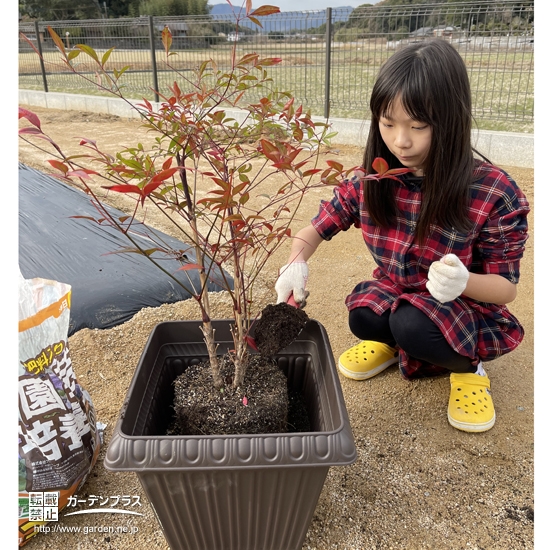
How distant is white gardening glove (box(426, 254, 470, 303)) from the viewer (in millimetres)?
1150

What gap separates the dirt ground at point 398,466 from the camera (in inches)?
43.3

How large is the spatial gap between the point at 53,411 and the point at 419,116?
108cm

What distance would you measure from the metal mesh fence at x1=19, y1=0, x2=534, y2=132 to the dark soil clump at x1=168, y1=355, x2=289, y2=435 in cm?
235

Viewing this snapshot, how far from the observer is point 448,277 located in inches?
45.9

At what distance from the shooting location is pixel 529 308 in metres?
2.04

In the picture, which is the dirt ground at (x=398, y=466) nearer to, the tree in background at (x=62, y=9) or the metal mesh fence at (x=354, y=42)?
the metal mesh fence at (x=354, y=42)

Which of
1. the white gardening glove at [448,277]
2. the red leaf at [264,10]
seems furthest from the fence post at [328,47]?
the red leaf at [264,10]

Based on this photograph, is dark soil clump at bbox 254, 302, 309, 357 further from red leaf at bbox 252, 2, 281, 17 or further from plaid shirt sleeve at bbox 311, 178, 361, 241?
red leaf at bbox 252, 2, 281, 17

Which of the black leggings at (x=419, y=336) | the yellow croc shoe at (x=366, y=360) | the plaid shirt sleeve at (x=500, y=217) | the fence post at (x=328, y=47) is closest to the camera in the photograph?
the plaid shirt sleeve at (x=500, y=217)

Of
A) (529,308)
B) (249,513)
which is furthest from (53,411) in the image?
(529,308)

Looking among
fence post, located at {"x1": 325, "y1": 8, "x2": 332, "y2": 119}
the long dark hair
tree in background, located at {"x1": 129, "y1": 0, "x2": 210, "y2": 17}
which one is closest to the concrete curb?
fence post, located at {"x1": 325, "y1": 8, "x2": 332, "y2": 119}

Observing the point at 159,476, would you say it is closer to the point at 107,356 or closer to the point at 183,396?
the point at 183,396

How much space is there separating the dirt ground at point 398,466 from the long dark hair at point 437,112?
207 mm

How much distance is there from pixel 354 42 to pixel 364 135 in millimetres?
1502
